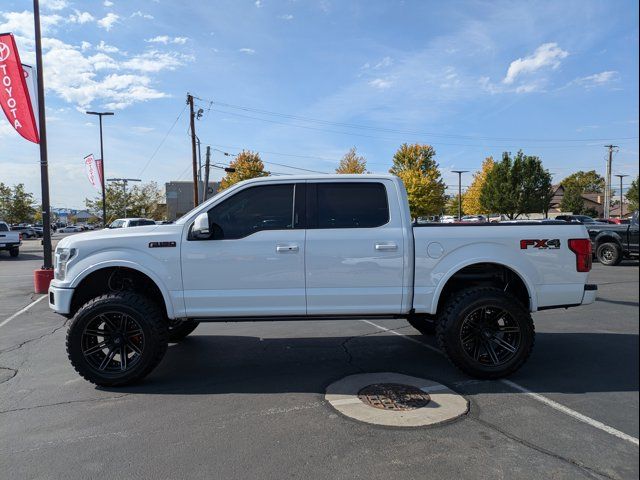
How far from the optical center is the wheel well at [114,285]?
196 inches

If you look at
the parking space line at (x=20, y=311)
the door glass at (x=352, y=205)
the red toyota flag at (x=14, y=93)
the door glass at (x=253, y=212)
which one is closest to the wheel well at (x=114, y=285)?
the door glass at (x=253, y=212)

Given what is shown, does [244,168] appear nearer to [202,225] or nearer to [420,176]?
[420,176]

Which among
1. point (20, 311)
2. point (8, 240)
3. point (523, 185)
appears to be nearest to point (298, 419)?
point (20, 311)

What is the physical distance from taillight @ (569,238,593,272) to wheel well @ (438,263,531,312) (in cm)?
58

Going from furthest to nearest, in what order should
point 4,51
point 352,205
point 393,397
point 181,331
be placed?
1. point 4,51
2. point 181,331
3. point 352,205
4. point 393,397

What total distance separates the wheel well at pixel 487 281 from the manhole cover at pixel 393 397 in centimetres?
106

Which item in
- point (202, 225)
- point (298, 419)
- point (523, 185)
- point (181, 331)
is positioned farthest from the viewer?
point (523, 185)

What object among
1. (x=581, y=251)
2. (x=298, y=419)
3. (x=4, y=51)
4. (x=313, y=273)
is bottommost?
(x=298, y=419)

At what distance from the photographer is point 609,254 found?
49.1 ft

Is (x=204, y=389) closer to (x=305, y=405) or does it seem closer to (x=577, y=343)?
(x=305, y=405)

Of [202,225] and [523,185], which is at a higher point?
[523,185]

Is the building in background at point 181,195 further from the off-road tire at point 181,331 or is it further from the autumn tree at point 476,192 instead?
the off-road tire at point 181,331

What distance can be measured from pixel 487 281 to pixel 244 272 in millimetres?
2722

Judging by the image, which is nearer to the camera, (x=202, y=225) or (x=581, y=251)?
(x=202, y=225)
